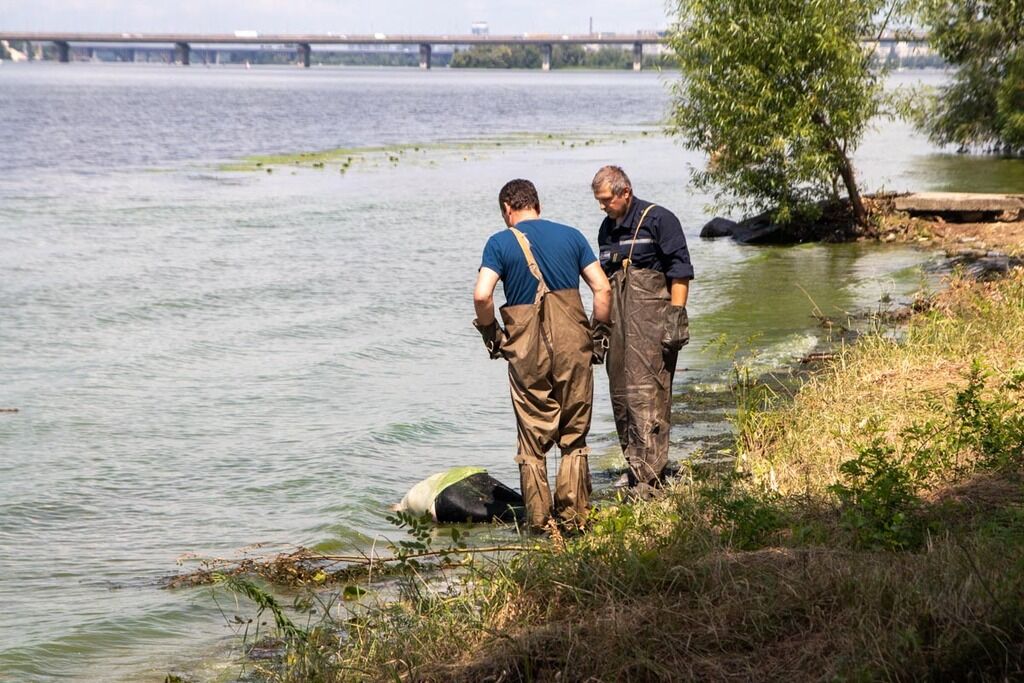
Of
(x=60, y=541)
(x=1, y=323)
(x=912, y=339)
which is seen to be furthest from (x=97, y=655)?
(x=1, y=323)

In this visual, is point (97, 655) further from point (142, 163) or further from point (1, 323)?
point (142, 163)

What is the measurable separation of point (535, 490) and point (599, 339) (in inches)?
39.7

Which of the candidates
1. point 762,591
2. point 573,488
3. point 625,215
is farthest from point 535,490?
point 762,591

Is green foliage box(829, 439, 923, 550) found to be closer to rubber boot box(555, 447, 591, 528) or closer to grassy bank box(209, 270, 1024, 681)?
grassy bank box(209, 270, 1024, 681)

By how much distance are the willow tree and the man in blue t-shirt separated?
14.5 m

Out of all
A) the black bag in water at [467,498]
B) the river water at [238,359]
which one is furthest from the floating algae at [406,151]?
the black bag in water at [467,498]

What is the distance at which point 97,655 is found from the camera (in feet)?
20.7

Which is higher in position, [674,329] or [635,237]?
[635,237]

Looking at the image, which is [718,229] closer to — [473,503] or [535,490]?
[473,503]

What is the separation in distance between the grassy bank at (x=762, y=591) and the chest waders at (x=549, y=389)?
61cm

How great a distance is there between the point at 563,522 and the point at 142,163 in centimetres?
3689

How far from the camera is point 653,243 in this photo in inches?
295

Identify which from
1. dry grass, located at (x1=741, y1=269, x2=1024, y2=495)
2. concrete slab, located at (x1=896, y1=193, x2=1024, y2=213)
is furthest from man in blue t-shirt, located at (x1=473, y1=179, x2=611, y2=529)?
concrete slab, located at (x1=896, y1=193, x2=1024, y2=213)

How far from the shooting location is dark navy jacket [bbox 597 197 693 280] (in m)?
7.46
